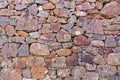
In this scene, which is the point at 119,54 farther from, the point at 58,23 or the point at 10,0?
the point at 10,0

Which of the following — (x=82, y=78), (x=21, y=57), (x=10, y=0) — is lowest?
(x=82, y=78)

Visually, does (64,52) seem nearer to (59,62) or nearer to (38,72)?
(59,62)

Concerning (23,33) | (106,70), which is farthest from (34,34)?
(106,70)

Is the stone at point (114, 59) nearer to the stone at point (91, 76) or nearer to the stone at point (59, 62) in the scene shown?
the stone at point (91, 76)

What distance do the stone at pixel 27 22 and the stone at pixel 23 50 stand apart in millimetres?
228

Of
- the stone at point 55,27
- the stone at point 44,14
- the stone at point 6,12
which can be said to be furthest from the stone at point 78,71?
the stone at point 6,12

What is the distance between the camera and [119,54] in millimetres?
3566

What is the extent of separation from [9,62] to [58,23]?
821 millimetres

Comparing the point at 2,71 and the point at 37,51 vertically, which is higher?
the point at 37,51

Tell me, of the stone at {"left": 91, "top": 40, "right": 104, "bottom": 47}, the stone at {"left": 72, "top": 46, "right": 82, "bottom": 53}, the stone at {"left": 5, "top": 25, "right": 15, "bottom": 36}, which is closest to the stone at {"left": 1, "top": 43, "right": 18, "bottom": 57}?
the stone at {"left": 5, "top": 25, "right": 15, "bottom": 36}

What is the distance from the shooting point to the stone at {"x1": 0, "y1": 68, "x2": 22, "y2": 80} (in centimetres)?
373

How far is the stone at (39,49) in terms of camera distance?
3652 mm

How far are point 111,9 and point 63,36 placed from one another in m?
0.69

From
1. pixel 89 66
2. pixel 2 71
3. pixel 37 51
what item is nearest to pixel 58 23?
pixel 37 51
